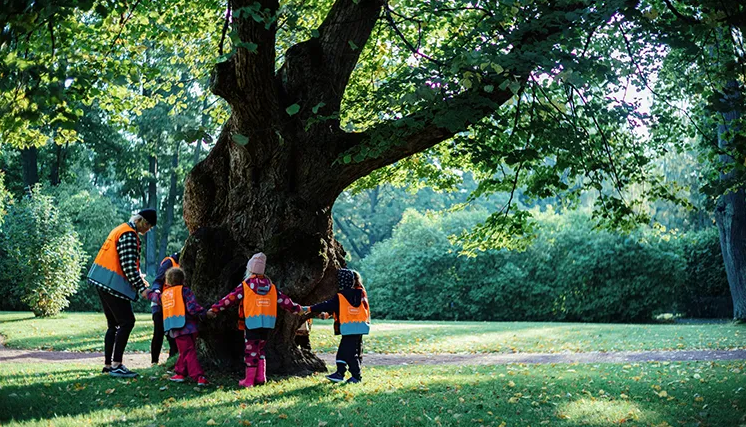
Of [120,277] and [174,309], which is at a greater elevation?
[120,277]

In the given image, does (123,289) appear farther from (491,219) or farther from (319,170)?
(491,219)

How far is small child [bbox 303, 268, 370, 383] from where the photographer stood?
864 centimetres

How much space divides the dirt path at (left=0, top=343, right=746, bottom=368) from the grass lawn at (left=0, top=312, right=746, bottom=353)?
32.8 inches

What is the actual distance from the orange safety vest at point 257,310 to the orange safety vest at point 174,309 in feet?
2.45

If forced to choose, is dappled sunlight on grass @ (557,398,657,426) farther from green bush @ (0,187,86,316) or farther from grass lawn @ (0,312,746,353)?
green bush @ (0,187,86,316)

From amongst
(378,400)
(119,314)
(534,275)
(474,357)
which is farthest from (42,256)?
(534,275)

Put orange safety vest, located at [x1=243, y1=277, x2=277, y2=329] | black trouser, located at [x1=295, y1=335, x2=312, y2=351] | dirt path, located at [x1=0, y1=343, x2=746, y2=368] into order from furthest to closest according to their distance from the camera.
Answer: dirt path, located at [x1=0, y1=343, x2=746, y2=368] < black trouser, located at [x1=295, y1=335, x2=312, y2=351] < orange safety vest, located at [x1=243, y1=277, x2=277, y2=329]

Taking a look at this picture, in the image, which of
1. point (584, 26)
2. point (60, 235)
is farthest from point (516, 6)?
point (60, 235)

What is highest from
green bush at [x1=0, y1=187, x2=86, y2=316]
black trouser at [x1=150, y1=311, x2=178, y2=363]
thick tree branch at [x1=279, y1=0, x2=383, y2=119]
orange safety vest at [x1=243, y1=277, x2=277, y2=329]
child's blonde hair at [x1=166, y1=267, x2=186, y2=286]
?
thick tree branch at [x1=279, y1=0, x2=383, y2=119]

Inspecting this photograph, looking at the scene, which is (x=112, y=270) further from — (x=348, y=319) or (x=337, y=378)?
Result: (x=337, y=378)

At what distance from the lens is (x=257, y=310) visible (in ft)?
26.6

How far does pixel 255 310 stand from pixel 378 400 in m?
1.84

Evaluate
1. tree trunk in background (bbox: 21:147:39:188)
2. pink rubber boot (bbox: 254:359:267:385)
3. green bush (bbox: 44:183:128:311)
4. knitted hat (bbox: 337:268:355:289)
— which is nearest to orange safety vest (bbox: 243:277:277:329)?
pink rubber boot (bbox: 254:359:267:385)

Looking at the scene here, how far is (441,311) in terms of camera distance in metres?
31.8
